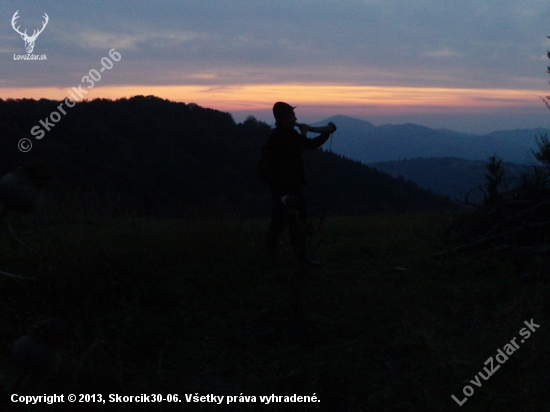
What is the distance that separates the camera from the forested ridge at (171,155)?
20688 mm

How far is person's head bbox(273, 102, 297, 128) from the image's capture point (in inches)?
222

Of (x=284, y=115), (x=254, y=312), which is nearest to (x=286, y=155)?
(x=284, y=115)

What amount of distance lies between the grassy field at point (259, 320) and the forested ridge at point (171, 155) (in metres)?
10.1

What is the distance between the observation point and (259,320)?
13.4 feet

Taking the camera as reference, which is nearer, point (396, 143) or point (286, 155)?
point (286, 155)

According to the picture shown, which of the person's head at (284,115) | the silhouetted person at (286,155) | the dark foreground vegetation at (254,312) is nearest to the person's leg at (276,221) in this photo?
the silhouetted person at (286,155)

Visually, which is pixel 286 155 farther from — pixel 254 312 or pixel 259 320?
pixel 259 320

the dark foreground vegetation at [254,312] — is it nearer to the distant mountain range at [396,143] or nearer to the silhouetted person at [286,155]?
the silhouetted person at [286,155]

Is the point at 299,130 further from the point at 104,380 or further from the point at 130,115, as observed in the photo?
the point at 130,115

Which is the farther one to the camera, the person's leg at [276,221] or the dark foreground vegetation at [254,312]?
the person's leg at [276,221]

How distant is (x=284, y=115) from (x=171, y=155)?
31.4 m

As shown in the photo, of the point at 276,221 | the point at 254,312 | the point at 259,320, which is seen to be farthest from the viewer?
the point at 276,221

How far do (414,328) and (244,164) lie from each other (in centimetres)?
3422

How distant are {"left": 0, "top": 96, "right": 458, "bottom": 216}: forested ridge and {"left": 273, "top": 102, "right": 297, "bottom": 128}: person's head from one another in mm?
10100
